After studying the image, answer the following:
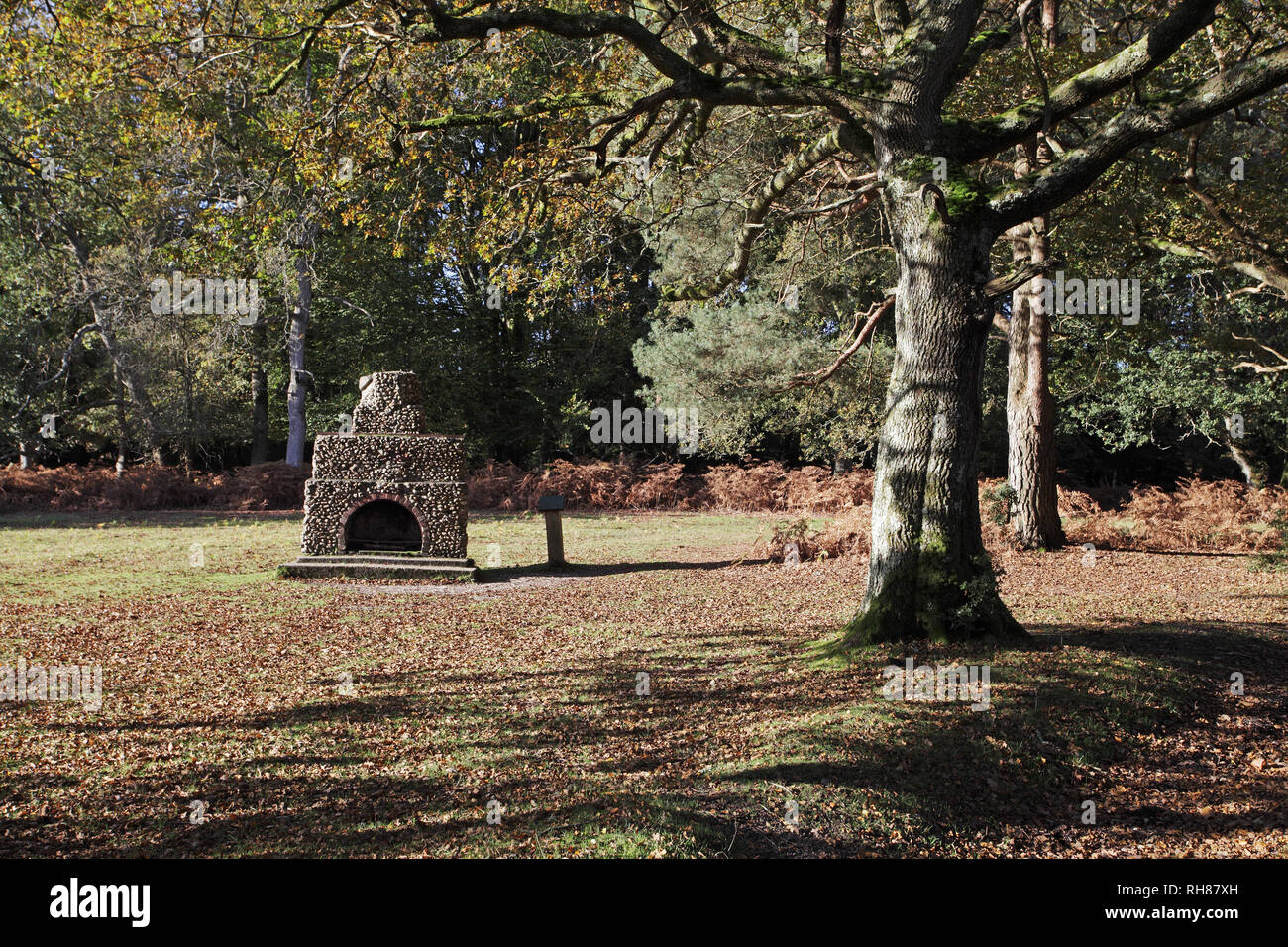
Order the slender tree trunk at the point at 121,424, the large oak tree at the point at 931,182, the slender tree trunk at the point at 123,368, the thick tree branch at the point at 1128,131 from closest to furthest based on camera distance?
the thick tree branch at the point at 1128,131 → the large oak tree at the point at 931,182 → the slender tree trunk at the point at 123,368 → the slender tree trunk at the point at 121,424

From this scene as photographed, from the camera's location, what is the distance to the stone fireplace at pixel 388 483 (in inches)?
508

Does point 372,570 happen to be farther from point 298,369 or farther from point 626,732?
point 298,369

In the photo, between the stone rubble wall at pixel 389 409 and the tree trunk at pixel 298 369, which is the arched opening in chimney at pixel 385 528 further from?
the tree trunk at pixel 298 369

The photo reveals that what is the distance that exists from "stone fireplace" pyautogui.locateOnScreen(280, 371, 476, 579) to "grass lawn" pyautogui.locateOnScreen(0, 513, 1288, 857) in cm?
228

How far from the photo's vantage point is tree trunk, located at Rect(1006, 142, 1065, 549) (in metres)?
14.0

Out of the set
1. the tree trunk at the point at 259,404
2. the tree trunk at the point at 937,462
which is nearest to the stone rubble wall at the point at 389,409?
the tree trunk at the point at 937,462

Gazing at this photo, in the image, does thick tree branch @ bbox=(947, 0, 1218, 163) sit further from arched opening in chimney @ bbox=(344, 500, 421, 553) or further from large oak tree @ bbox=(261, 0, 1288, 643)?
arched opening in chimney @ bbox=(344, 500, 421, 553)

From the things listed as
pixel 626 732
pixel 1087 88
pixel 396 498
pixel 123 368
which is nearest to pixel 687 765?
pixel 626 732

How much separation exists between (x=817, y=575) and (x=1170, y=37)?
7.92 meters

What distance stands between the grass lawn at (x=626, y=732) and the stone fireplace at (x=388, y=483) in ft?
7.50

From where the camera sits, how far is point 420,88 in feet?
36.3

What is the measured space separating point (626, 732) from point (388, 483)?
7.99 meters

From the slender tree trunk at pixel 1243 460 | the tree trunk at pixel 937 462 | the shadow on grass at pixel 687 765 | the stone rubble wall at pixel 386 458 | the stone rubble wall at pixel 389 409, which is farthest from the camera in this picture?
the slender tree trunk at pixel 1243 460
